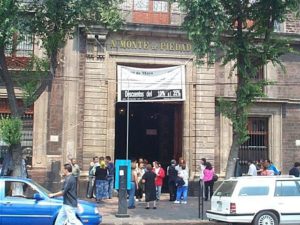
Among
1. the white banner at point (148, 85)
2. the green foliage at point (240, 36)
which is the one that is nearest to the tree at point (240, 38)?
the green foliage at point (240, 36)

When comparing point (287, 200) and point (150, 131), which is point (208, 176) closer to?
point (287, 200)

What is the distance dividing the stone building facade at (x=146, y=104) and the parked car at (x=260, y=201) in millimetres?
8107

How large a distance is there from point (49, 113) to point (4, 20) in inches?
270

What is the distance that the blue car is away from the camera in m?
13.2

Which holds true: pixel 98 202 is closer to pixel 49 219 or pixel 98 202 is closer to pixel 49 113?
pixel 49 113

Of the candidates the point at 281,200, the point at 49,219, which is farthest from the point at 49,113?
the point at 281,200

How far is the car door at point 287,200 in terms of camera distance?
47.9ft

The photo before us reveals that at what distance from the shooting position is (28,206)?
13289 millimetres

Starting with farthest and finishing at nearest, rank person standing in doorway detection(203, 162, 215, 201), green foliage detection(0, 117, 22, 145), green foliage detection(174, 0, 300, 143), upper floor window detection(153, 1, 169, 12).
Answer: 1. upper floor window detection(153, 1, 169, 12)
2. person standing in doorway detection(203, 162, 215, 201)
3. green foliage detection(174, 0, 300, 143)
4. green foliage detection(0, 117, 22, 145)

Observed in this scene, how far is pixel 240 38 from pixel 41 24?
640 centimetres

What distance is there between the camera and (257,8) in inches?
702

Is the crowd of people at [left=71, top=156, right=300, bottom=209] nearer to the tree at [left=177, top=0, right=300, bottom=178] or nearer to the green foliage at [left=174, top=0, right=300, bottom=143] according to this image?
the tree at [left=177, top=0, right=300, bottom=178]

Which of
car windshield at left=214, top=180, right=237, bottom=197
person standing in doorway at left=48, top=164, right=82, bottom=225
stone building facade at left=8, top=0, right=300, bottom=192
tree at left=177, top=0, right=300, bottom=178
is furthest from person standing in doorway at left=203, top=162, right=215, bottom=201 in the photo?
person standing in doorway at left=48, top=164, right=82, bottom=225

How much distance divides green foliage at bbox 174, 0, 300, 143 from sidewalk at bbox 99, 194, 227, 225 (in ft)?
10.2
